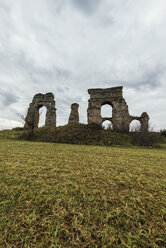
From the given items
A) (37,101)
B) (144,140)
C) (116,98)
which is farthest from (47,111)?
(144,140)

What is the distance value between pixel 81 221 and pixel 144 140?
34.8 ft

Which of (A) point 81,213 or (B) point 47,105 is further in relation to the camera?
(B) point 47,105

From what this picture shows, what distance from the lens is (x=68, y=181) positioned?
1.67m

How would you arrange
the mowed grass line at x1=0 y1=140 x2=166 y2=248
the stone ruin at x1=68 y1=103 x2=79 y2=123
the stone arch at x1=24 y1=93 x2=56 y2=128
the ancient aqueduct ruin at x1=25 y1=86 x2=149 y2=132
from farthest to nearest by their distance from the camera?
the stone arch at x1=24 y1=93 x2=56 y2=128, the stone ruin at x1=68 y1=103 x2=79 y2=123, the ancient aqueduct ruin at x1=25 y1=86 x2=149 y2=132, the mowed grass line at x1=0 y1=140 x2=166 y2=248

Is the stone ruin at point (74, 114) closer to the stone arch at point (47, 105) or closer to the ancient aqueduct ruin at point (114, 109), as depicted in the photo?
the stone arch at point (47, 105)

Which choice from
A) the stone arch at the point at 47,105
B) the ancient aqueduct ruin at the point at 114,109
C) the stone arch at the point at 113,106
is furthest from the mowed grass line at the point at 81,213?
the stone arch at the point at 47,105

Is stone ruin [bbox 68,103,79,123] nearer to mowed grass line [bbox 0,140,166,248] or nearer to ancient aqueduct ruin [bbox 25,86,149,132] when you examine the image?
ancient aqueduct ruin [bbox 25,86,149,132]

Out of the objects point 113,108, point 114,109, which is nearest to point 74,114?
point 113,108

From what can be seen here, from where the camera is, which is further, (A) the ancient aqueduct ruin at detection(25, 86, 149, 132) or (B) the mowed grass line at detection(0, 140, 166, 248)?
(A) the ancient aqueduct ruin at detection(25, 86, 149, 132)

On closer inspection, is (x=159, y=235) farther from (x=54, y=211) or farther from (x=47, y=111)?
(x=47, y=111)

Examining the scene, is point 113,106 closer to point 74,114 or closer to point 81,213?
point 74,114

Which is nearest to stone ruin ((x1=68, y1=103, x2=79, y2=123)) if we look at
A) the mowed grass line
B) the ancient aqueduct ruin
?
the ancient aqueduct ruin

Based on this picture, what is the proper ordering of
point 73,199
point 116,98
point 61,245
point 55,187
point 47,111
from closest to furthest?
point 61,245 → point 73,199 → point 55,187 → point 116,98 → point 47,111

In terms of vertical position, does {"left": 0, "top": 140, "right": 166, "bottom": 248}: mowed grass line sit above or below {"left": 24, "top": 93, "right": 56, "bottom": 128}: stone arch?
below
